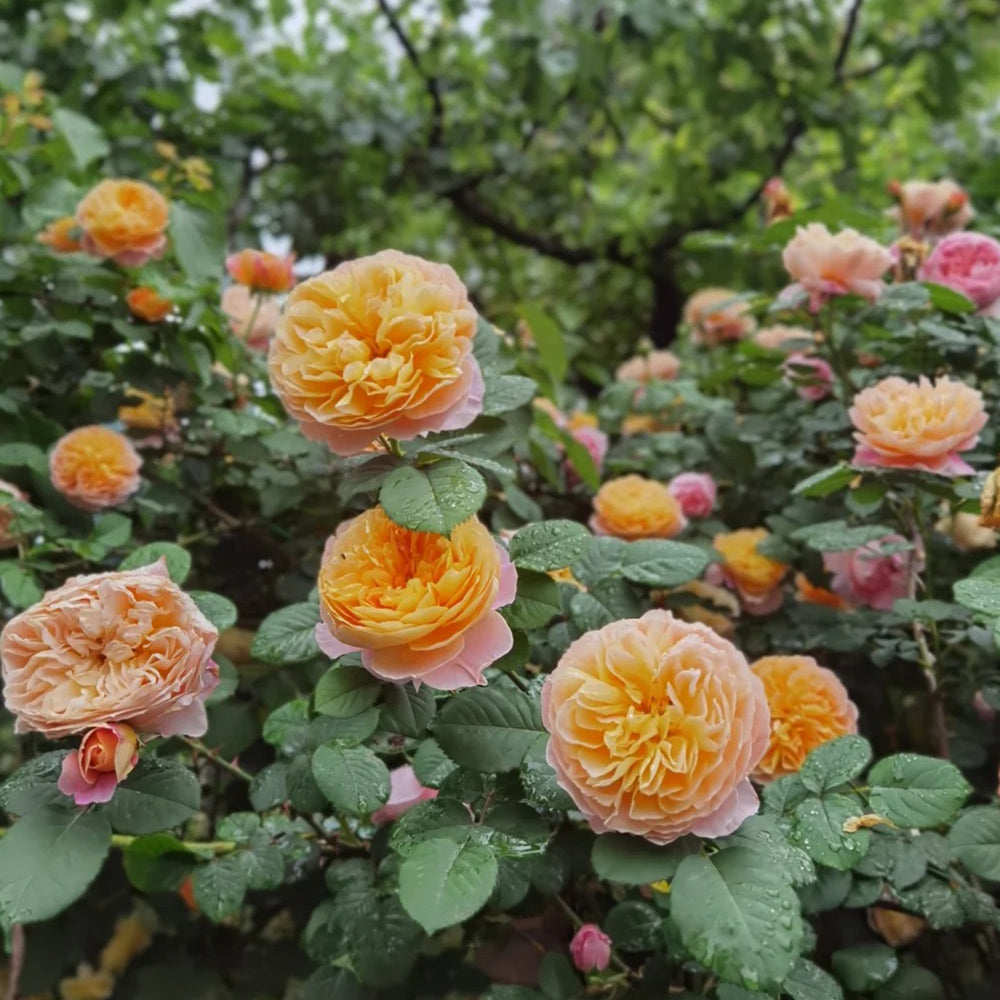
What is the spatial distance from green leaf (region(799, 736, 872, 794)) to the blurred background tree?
1397mm

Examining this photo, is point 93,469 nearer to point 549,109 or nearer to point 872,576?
point 872,576

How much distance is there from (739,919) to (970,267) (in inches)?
29.2

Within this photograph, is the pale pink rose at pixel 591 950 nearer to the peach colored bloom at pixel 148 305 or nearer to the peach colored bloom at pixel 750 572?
the peach colored bloom at pixel 750 572

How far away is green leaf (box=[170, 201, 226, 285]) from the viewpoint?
3.39 ft

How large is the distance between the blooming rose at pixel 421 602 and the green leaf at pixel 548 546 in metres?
0.03

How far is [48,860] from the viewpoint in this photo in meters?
0.47

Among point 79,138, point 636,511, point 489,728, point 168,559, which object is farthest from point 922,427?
point 79,138

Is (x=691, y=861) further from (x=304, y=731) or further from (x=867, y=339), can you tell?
(x=867, y=339)

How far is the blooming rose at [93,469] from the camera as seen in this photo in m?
0.89

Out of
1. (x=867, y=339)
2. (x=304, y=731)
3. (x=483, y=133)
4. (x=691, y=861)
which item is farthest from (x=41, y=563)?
(x=483, y=133)

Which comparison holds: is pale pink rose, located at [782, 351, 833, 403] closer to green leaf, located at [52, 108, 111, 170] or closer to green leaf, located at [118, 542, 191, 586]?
green leaf, located at [118, 542, 191, 586]

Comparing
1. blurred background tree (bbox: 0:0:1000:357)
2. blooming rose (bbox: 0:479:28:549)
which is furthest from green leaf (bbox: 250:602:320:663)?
blurred background tree (bbox: 0:0:1000:357)

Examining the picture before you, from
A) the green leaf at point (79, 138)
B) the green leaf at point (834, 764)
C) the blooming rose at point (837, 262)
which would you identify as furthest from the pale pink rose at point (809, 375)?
the green leaf at point (79, 138)

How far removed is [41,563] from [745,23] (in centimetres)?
187
